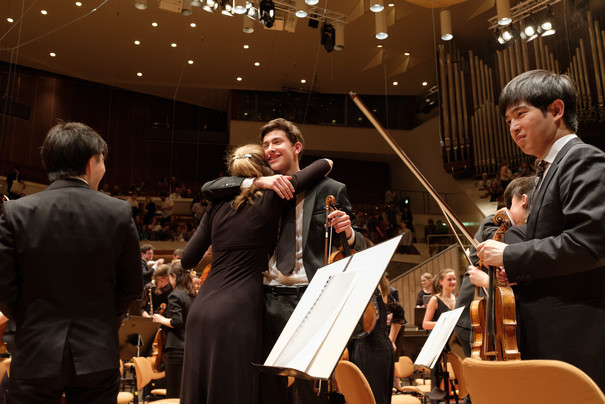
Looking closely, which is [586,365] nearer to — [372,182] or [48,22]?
[48,22]

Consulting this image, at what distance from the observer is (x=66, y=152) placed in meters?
2.22

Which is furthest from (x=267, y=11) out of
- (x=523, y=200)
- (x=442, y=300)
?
(x=523, y=200)

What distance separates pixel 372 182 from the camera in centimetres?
1888

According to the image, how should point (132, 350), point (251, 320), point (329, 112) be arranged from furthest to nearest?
point (329, 112)
point (132, 350)
point (251, 320)

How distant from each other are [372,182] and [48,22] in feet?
36.7

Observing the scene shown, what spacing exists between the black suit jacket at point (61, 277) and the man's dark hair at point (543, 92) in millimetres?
1608

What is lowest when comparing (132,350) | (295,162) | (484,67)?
(132,350)

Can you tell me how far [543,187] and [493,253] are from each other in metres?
0.30

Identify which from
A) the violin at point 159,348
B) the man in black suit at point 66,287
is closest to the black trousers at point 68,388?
the man in black suit at point 66,287

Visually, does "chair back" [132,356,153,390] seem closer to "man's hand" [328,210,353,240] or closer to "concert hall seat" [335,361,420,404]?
"concert hall seat" [335,361,420,404]

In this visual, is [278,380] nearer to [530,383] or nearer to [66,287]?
[66,287]

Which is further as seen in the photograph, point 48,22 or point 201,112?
point 201,112

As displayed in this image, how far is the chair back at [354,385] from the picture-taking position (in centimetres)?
250

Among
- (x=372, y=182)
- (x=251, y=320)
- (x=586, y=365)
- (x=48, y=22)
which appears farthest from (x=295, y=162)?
(x=372, y=182)
